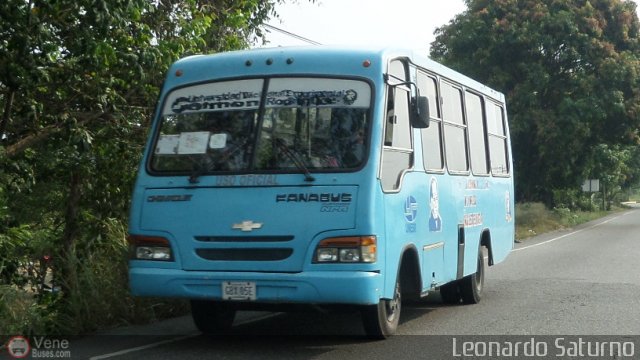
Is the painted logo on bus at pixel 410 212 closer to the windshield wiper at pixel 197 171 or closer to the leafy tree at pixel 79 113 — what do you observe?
the windshield wiper at pixel 197 171

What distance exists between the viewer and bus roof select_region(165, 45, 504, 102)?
7.99m

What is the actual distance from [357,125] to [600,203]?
74.8 m

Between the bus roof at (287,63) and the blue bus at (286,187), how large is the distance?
13 millimetres

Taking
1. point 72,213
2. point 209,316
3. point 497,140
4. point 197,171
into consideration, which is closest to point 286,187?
point 197,171

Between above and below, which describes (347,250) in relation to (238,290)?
above

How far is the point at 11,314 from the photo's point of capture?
8.78 metres

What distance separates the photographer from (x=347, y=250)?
732 centimetres

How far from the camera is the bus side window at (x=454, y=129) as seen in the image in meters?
10.2

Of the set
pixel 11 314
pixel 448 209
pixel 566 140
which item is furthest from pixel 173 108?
pixel 566 140

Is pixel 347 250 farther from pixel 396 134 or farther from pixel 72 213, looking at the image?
pixel 72 213

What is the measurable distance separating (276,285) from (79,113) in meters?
4.66

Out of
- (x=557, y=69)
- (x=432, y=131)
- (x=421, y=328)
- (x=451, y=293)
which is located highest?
(x=557, y=69)

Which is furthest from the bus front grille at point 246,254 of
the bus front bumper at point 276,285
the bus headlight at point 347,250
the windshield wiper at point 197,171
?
the windshield wiper at point 197,171

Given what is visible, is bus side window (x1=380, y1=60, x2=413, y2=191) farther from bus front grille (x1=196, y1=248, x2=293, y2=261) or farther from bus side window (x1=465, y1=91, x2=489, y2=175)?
bus side window (x1=465, y1=91, x2=489, y2=175)
